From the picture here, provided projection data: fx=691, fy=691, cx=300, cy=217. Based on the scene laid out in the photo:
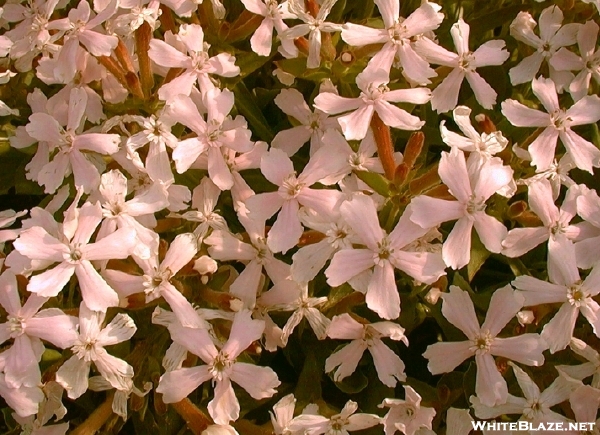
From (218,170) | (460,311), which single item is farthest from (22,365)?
(460,311)

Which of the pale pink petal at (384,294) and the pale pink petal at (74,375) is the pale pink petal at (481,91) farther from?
the pale pink petal at (74,375)

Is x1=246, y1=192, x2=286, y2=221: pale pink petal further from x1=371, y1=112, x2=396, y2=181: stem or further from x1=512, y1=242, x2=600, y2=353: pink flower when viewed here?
x1=512, y1=242, x2=600, y2=353: pink flower

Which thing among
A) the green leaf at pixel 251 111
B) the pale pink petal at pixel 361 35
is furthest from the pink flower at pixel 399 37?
the green leaf at pixel 251 111

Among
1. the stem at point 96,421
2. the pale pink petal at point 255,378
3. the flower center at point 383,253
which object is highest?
the flower center at point 383,253

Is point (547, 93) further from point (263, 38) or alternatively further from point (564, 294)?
point (263, 38)

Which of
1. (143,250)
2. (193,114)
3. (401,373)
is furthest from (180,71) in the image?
(401,373)

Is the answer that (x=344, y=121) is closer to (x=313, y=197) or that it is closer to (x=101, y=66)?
(x=313, y=197)
